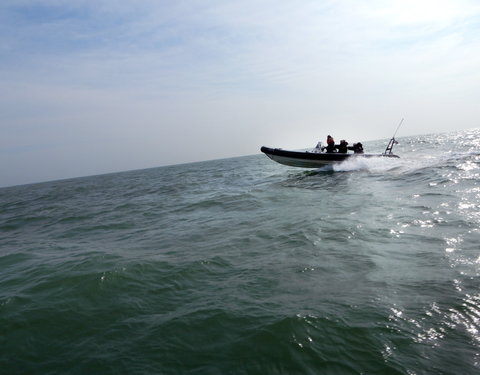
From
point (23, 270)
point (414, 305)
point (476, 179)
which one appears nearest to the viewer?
point (414, 305)

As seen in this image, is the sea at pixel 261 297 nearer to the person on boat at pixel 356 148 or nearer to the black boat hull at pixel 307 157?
the black boat hull at pixel 307 157

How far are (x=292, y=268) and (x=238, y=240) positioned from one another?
235 cm

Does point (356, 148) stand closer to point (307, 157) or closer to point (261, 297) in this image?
point (307, 157)

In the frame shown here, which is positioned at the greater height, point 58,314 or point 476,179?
point 476,179

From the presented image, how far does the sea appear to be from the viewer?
3.35 meters

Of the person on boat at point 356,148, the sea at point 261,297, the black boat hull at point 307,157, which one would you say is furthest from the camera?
the person on boat at point 356,148

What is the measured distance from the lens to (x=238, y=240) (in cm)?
779

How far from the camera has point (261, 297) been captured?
15.2ft

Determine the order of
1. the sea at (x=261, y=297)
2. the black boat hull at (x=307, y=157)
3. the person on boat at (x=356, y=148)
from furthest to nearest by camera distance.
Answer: the person on boat at (x=356, y=148) → the black boat hull at (x=307, y=157) → the sea at (x=261, y=297)

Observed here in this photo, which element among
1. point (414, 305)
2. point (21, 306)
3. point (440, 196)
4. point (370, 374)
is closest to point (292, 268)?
point (414, 305)

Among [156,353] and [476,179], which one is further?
[476,179]

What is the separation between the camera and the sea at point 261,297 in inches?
132

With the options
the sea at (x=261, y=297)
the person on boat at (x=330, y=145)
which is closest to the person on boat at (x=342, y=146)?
the person on boat at (x=330, y=145)

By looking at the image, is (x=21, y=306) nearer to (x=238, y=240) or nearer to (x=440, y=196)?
(x=238, y=240)
